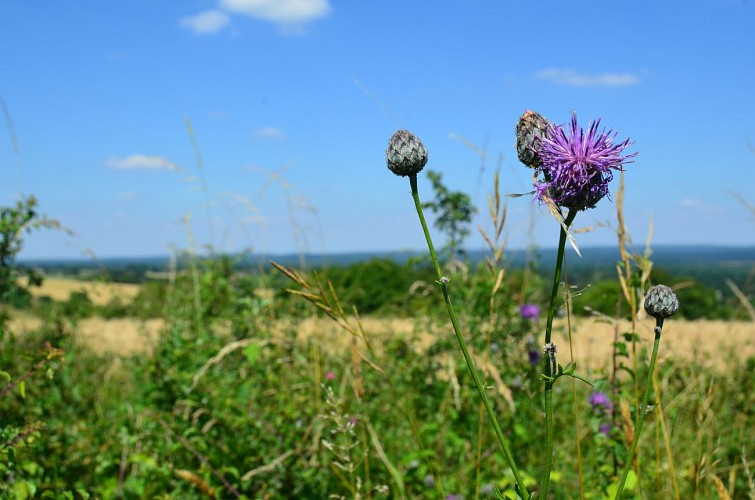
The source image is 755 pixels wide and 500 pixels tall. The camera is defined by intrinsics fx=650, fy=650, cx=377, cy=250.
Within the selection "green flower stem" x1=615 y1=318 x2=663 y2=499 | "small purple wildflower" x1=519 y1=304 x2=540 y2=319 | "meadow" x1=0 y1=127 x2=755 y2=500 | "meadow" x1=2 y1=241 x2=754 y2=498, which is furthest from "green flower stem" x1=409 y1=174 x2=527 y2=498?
"small purple wildflower" x1=519 y1=304 x2=540 y2=319

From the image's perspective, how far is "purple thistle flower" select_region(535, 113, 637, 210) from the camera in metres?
1.35

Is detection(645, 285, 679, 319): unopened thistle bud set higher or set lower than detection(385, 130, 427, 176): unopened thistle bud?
lower

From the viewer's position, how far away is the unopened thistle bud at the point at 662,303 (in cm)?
145

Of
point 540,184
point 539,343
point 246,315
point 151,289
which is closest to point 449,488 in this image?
point 539,343

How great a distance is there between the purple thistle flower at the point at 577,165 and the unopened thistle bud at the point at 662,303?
0.29 metres

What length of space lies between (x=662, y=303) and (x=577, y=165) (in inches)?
15.1

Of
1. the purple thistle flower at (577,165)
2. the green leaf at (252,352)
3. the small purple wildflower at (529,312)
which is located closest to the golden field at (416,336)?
the small purple wildflower at (529,312)

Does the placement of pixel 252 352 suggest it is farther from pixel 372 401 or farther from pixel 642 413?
pixel 642 413

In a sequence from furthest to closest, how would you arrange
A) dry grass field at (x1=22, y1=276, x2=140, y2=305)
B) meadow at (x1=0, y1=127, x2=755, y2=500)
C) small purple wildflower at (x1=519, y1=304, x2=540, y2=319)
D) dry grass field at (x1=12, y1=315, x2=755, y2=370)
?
1. dry grass field at (x1=22, y1=276, x2=140, y2=305)
2. dry grass field at (x1=12, y1=315, x2=755, y2=370)
3. small purple wildflower at (x1=519, y1=304, x2=540, y2=319)
4. meadow at (x1=0, y1=127, x2=755, y2=500)

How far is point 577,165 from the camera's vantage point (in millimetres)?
1360

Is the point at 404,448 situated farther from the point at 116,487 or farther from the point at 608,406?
the point at 116,487

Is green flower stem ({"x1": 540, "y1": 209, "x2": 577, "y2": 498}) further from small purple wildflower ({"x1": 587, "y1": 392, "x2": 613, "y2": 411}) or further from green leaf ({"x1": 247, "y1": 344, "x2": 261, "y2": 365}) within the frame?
green leaf ({"x1": 247, "y1": 344, "x2": 261, "y2": 365})

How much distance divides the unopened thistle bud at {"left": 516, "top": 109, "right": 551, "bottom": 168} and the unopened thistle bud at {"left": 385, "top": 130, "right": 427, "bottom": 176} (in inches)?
8.8

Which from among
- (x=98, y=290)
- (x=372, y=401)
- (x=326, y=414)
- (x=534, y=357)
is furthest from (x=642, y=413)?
(x=98, y=290)
